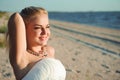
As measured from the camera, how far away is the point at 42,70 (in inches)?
88.7

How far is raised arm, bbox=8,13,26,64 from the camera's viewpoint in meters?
2.29

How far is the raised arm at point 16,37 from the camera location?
2.29 metres

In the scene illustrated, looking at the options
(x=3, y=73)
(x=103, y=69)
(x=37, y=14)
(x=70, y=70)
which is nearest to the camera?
(x=37, y=14)

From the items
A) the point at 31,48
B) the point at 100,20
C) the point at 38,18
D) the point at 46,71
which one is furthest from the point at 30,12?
the point at 100,20

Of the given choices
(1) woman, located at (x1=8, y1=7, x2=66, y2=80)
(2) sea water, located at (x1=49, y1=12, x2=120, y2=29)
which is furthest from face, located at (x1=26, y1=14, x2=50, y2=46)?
(2) sea water, located at (x1=49, y1=12, x2=120, y2=29)

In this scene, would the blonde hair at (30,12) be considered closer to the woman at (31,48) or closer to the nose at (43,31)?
the woman at (31,48)

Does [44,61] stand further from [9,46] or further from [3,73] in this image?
[3,73]

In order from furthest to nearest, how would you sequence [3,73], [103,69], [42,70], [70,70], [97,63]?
[97,63] < [103,69] < [70,70] < [3,73] < [42,70]

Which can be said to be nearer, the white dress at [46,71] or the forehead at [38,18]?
the white dress at [46,71]

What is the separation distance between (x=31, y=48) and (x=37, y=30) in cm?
19

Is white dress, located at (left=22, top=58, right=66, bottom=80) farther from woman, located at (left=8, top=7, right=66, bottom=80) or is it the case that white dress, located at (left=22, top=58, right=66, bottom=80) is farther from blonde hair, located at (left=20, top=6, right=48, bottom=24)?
blonde hair, located at (left=20, top=6, right=48, bottom=24)

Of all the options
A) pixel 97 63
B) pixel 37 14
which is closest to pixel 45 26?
pixel 37 14

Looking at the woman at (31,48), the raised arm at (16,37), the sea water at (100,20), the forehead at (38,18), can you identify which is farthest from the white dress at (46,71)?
the sea water at (100,20)

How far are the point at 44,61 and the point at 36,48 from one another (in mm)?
375
